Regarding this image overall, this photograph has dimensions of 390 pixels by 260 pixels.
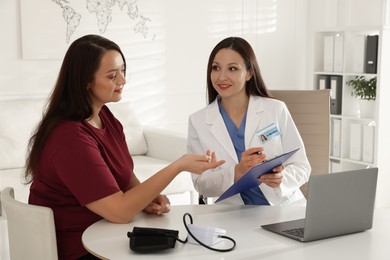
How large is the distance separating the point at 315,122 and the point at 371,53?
2.08 meters

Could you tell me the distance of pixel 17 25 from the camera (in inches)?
187

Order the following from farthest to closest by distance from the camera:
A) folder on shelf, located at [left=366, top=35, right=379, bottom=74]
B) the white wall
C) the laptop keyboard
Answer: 1. folder on shelf, located at [left=366, top=35, right=379, bottom=74]
2. the white wall
3. the laptop keyboard

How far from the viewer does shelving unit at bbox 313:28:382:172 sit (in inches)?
219

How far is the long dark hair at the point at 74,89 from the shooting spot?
229cm

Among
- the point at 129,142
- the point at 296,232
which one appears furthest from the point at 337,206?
the point at 129,142

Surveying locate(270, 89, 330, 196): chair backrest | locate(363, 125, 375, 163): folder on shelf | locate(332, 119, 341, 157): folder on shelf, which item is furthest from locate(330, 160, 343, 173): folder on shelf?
locate(270, 89, 330, 196): chair backrest

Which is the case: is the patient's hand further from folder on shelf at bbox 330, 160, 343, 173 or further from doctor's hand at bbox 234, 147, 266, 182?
folder on shelf at bbox 330, 160, 343, 173

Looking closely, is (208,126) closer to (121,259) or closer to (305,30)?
(121,259)

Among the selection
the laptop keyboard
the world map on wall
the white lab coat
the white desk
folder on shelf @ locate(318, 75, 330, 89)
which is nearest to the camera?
the white desk

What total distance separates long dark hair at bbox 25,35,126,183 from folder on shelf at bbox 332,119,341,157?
12.6 ft

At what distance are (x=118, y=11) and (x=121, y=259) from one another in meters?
3.63

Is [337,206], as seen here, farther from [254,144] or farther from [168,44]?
[168,44]

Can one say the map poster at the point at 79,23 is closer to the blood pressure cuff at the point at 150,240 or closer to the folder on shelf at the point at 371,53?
the folder on shelf at the point at 371,53

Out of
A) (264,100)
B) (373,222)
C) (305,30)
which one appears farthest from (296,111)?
(305,30)
